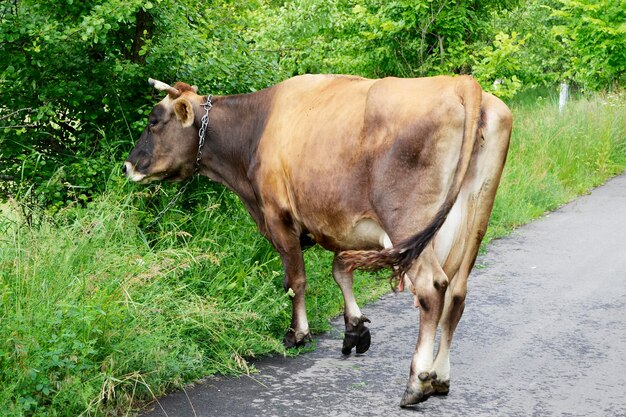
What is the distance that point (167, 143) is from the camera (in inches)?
281

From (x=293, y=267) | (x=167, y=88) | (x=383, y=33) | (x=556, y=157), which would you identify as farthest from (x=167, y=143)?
(x=556, y=157)

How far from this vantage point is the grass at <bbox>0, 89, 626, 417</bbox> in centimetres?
492

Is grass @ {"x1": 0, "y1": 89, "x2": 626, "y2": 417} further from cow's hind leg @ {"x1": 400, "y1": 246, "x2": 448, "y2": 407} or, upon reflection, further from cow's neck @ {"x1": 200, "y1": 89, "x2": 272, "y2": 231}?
cow's hind leg @ {"x1": 400, "y1": 246, "x2": 448, "y2": 407}

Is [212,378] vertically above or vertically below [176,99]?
below

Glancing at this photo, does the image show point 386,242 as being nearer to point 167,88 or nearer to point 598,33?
point 167,88

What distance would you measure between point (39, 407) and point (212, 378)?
1325 mm

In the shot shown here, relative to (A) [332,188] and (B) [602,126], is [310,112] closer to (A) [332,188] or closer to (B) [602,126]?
(A) [332,188]

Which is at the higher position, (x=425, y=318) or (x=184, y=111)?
(x=184, y=111)

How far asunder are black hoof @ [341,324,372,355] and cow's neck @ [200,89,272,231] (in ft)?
3.37

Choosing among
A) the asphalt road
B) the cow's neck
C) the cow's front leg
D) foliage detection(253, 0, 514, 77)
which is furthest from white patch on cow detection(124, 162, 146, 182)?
foliage detection(253, 0, 514, 77)

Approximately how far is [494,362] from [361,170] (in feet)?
5.36

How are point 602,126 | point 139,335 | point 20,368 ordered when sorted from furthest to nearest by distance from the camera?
point 602,126 → point 139,335 → point 20,368

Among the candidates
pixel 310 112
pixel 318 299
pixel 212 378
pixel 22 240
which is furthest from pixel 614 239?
pixel 22 240

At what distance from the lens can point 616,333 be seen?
7164 millimetres
